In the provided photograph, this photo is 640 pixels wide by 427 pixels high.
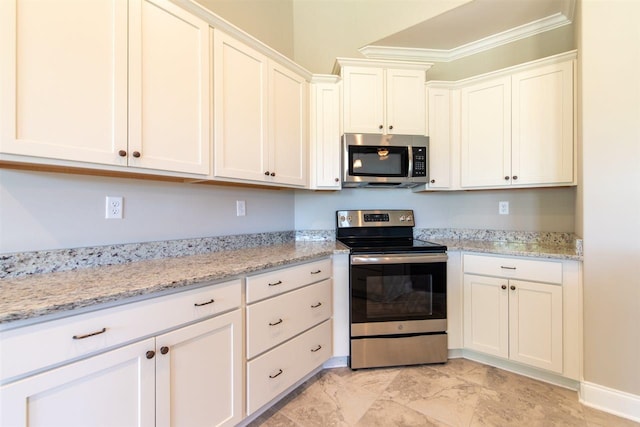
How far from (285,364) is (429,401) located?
92cm

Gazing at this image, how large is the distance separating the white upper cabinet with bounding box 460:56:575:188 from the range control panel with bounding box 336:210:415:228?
60 cm

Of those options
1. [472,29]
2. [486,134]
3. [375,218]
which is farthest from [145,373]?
[472,29]

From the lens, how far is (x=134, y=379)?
985 mm

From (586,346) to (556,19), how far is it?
2426mm

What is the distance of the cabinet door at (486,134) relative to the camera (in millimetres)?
2141

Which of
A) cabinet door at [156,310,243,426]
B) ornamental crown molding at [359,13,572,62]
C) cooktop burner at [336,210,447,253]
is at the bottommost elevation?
cabinet door at [156,310,243,426]

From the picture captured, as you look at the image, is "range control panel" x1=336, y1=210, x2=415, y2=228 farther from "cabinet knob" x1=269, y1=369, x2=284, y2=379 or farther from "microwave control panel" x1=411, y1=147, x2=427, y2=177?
"cabinet knob" x1=269, y1=369, x2=284, y2=379

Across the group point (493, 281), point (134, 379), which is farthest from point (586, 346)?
point (134, 379)

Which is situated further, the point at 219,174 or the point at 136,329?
the point at 219,174

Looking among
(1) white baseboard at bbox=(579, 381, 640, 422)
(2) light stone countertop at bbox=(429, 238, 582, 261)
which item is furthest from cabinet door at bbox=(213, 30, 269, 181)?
(1) white baseboard at bbox=(579, 381, 640, 422)

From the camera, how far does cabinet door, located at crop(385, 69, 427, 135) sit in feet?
7.38

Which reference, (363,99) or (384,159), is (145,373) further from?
(363,99)

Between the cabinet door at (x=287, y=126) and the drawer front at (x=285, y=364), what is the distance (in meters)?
1.10

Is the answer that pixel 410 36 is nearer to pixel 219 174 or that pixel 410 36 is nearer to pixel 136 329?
pixel 219 174
